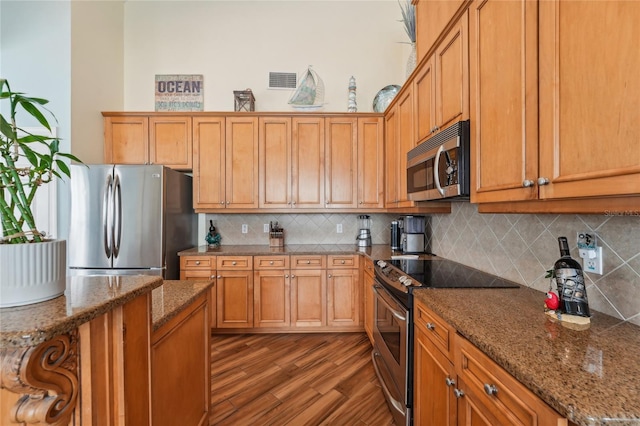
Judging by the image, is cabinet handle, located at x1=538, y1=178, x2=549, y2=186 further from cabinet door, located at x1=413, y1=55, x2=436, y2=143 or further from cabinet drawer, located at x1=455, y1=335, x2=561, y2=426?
cabinet door, located at x1=413, y1=55, x2=436, y2=143

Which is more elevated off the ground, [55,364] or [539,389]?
[55,364]

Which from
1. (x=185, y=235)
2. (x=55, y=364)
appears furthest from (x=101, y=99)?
(x=55, y=364)

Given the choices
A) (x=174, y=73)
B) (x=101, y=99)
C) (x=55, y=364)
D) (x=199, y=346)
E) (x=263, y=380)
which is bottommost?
(x=263, y=380)

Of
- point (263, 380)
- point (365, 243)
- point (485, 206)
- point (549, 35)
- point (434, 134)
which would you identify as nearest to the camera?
point (549, 35)

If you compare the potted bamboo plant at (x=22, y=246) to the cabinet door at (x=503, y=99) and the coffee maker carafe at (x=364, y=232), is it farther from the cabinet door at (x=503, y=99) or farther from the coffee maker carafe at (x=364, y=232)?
the coffee maker carafe at (x=364, y=232)

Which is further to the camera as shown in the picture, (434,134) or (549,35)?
(434,134)

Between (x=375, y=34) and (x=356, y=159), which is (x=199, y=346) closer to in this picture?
(x=356, y=159)

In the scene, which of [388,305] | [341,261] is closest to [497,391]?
[388,305]

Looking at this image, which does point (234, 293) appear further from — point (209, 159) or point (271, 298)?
point (209, 159)

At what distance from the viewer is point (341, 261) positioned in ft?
10.1

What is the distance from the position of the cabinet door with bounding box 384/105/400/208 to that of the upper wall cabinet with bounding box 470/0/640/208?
134cm

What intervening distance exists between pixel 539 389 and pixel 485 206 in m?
0.87

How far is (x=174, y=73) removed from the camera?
3568mm

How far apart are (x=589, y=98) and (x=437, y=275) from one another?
49.7 inches
